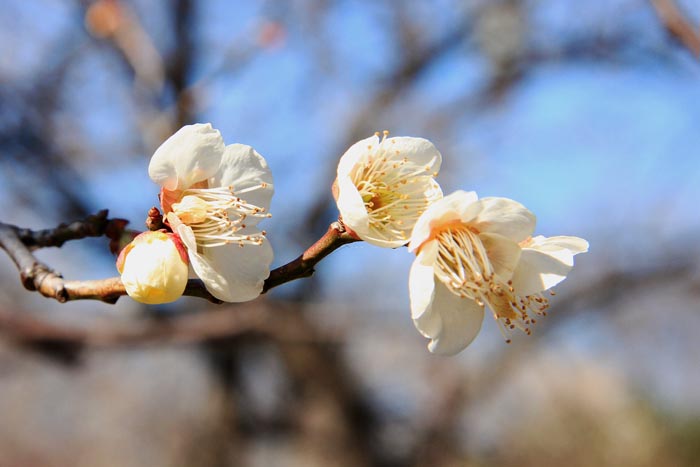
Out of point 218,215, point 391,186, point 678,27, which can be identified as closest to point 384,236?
point 391,186

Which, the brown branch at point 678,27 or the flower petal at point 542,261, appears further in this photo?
the brown branch at point 678,27

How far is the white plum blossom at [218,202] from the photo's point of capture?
0.67 meters

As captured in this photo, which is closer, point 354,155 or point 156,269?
point 156,269

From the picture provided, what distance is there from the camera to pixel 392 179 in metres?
0.74

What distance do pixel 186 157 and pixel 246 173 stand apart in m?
0.06

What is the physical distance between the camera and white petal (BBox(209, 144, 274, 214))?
0.71 metres

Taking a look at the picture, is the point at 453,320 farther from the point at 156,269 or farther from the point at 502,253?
the point at 156,269

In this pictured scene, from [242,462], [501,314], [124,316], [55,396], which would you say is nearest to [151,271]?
[501,314]

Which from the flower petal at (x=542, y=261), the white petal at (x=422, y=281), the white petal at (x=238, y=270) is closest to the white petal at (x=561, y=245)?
the flower petal at (x=542, y=261)

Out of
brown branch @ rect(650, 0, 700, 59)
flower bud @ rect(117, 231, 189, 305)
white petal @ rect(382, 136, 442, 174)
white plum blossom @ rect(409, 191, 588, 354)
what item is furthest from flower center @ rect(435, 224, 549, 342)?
brown branch @ rect(650, 0, 700, 59)

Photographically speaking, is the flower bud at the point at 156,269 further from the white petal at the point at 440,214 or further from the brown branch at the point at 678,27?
the brown branch at the point at 678,27

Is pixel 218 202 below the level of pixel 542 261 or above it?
above

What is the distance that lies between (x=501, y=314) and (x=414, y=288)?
0.37 ft

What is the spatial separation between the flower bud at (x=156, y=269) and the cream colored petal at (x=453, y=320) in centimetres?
25
